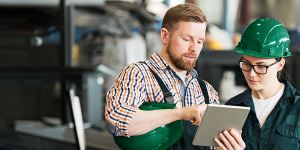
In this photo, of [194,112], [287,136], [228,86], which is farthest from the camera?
[228,86]

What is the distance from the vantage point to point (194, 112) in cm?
149

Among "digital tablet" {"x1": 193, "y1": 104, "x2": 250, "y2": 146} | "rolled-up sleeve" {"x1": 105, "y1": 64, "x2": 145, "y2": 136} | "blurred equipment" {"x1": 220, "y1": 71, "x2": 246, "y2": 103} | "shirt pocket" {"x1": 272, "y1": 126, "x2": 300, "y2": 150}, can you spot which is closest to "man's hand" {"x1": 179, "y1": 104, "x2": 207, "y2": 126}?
"digital tablet" {"x1": 193, "y1": 104, "x2": 250, "y2": 146}

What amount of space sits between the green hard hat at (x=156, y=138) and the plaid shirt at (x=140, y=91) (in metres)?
0.03

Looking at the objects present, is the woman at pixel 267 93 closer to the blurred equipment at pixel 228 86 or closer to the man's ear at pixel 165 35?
the man's ear at pixel 165 35

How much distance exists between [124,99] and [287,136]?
0.42 meters

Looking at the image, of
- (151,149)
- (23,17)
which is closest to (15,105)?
(23,17)

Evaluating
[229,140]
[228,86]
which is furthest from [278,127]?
[228,86]

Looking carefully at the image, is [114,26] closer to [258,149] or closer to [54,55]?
[54,55]

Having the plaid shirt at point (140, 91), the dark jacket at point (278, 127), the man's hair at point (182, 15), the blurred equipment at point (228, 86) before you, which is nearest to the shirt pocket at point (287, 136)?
the dark jacket at point (278, 127)

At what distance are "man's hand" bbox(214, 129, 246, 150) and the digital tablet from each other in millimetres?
12

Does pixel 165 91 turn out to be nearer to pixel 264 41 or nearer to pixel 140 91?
pixel 140 91

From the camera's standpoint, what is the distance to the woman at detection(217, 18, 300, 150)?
1574mm

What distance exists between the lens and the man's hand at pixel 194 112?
Result: 1.48m

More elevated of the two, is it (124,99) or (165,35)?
(165,35)
